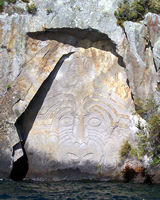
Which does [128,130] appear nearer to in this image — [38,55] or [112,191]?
[112,191]

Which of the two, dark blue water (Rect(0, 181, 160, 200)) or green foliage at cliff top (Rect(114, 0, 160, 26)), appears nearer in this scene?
dark blue water (Rect(0, 181, 160, 200))

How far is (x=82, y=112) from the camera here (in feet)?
34.7


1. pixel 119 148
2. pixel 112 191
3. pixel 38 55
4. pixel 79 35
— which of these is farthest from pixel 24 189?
pixel 79 35

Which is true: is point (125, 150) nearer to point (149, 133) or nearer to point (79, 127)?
point (149, 133)

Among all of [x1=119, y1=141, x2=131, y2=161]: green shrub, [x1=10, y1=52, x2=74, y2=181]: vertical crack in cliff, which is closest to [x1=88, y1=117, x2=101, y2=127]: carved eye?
[x1=119, y1=141, x2=131, y2=161]: green shrub

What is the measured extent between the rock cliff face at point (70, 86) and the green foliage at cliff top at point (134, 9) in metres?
0.25

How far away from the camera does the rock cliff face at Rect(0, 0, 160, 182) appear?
33.0ft

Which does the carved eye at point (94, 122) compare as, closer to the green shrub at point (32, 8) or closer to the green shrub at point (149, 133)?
the green shrub at point (149, 133)

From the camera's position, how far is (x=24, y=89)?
10164 mm

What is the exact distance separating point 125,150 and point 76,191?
2.20 m

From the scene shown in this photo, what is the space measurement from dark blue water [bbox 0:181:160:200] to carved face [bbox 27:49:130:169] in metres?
1.02

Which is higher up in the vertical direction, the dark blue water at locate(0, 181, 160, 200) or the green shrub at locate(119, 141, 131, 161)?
the green shrub at locate(119, 141, 131, 161)

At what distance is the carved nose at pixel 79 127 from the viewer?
1052 centimetres

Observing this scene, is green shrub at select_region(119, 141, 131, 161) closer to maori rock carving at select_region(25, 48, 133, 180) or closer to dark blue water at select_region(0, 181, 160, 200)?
maori rock carving at select_region(25, 48, 133, 180)
